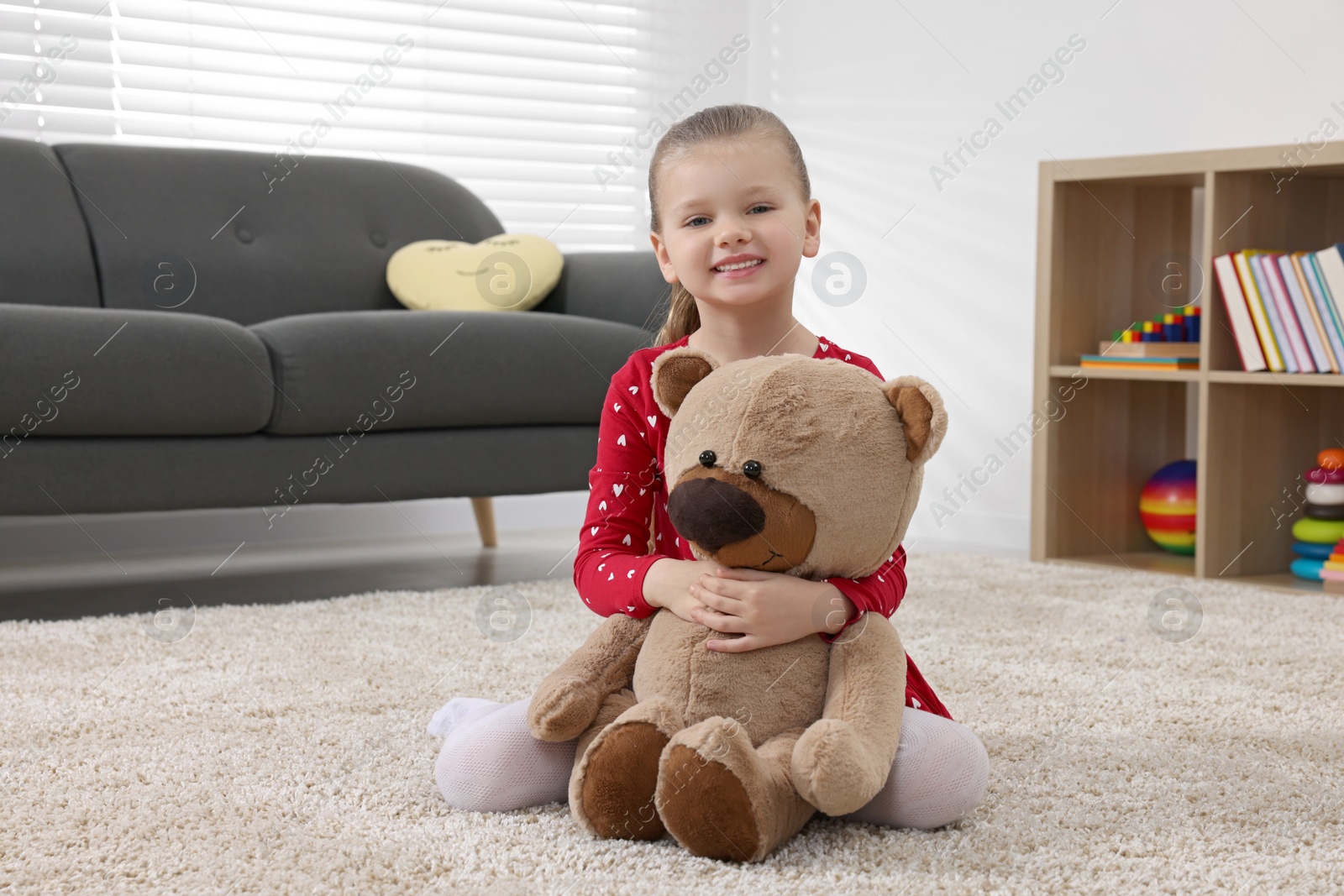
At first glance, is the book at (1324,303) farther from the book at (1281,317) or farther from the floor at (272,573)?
the floor at (272,573)

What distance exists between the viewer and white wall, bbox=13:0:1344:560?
2479 mm

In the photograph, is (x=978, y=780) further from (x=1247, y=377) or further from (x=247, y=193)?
(x=247, y=193)

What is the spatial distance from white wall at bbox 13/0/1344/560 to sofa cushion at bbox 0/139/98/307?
611 millimetres

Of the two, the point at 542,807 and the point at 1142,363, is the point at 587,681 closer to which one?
the point at 542,807

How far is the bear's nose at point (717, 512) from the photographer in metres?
0.81

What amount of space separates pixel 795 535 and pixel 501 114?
2788mm

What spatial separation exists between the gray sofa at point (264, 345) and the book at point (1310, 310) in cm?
108

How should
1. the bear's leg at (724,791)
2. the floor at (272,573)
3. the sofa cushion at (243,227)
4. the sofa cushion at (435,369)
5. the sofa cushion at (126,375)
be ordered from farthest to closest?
the sofa cushion at (243,227) < the floor at (272,573) < the sofa cushion at (435,369) < the sofa cushion at (126,375) < the bear's leg at (724,791)

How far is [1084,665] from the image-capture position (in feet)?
4.85

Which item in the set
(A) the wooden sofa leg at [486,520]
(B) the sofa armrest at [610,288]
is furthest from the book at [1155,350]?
(A) the wooden sofa leg at [486,520]

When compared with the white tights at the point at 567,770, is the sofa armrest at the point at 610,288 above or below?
above

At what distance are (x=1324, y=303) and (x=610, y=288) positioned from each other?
4.14 feet

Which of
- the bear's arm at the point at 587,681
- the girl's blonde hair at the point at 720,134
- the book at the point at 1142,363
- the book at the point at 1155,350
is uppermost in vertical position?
the girl's blonde hair at the point at 720,134

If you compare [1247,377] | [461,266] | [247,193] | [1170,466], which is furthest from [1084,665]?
[247,193]
